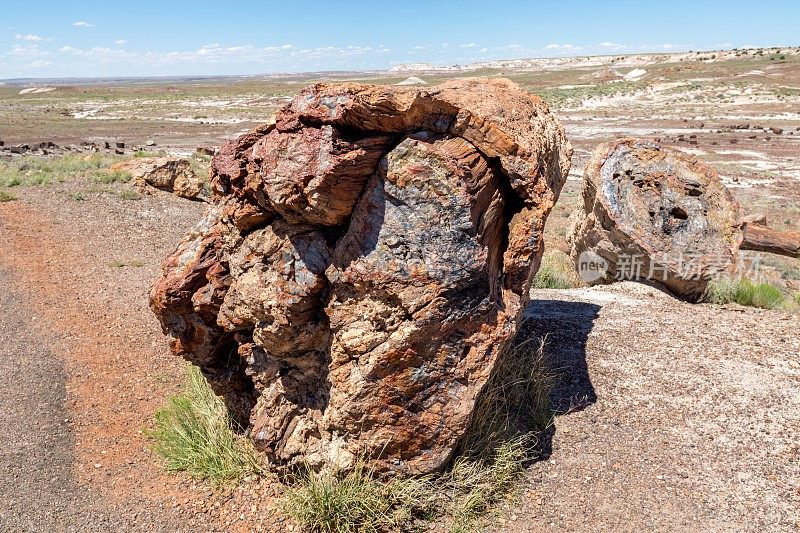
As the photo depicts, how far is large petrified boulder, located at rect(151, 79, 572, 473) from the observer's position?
12.7ft

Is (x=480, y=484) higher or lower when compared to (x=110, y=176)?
lower

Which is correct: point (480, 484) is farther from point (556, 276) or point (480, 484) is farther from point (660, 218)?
point (556, 276)

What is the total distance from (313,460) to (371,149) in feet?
7.33

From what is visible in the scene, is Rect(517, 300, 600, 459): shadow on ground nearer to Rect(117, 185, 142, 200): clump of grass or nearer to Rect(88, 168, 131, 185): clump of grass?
Rect(117, 185, 142, 200): clump of grass

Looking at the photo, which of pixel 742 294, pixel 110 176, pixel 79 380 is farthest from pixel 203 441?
pixel 110 176

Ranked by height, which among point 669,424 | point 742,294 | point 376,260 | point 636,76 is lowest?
point 742,294

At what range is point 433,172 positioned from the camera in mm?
3867

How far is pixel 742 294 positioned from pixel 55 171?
16.0m

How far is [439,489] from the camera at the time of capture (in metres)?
4.21

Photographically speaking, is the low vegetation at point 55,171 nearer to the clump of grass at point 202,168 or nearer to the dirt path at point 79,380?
the clump of grass at point 202,168

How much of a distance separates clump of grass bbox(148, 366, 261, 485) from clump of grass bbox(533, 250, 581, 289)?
520 cm

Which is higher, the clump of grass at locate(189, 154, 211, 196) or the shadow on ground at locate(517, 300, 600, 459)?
the clump of grass at locate(189, 154, 211, 196)

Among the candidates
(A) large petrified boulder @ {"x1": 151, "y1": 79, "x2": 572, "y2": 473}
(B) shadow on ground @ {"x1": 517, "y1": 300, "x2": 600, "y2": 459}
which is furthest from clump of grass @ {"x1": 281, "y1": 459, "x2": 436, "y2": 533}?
(B) shadow on ground @ {"x1": 517, "y1": 300, "x2": 600, "y2": 459}

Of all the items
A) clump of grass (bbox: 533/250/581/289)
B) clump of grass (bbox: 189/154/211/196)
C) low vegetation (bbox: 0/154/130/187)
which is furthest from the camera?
clump of grass (bbox: 189/154/211/196)
